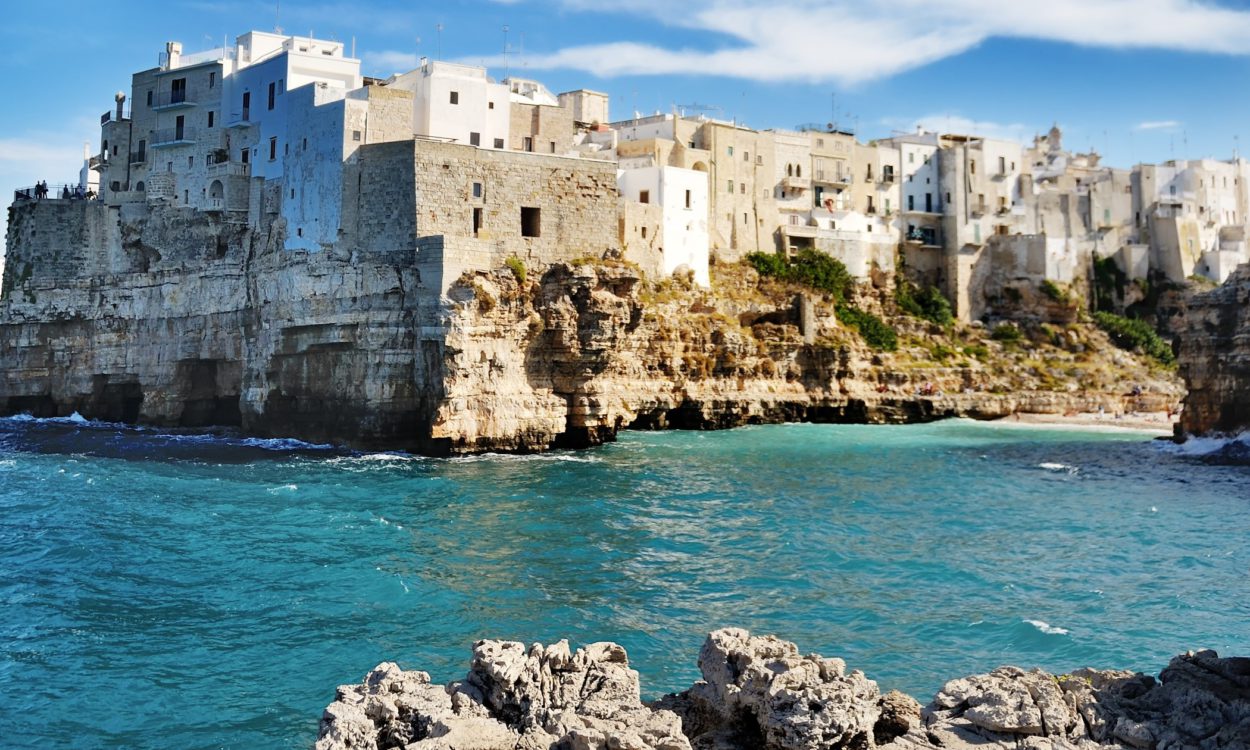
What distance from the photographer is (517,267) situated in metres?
36.9

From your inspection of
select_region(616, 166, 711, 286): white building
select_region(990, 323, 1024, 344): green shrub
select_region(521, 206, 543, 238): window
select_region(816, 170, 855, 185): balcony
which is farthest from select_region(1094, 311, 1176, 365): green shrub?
select_region(521, 206, 543, 238): window

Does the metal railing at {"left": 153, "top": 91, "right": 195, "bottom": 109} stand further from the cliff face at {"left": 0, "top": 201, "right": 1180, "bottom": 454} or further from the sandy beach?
the sandy beach

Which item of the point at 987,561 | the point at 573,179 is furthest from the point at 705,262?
the point at 987,561

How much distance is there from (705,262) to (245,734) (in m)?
40.2

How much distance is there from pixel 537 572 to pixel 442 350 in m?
16.5

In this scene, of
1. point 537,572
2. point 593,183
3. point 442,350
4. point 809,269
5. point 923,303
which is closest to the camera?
point 537,572

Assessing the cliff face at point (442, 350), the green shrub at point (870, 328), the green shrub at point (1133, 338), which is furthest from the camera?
the green shrub at point (1133, 338)

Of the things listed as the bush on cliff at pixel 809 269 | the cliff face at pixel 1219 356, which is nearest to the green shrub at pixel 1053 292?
the bush on cliff at pixel 809 269

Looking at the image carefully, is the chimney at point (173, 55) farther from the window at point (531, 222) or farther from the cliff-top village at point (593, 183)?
the window at point (531, 222)

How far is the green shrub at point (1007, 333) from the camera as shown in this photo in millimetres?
62584

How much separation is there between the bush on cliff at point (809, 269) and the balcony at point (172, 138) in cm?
2507

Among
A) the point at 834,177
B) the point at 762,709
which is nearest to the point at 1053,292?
the point at 834,177

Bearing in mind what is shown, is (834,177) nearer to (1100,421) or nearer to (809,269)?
(809,269)

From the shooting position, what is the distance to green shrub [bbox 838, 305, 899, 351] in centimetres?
5647
